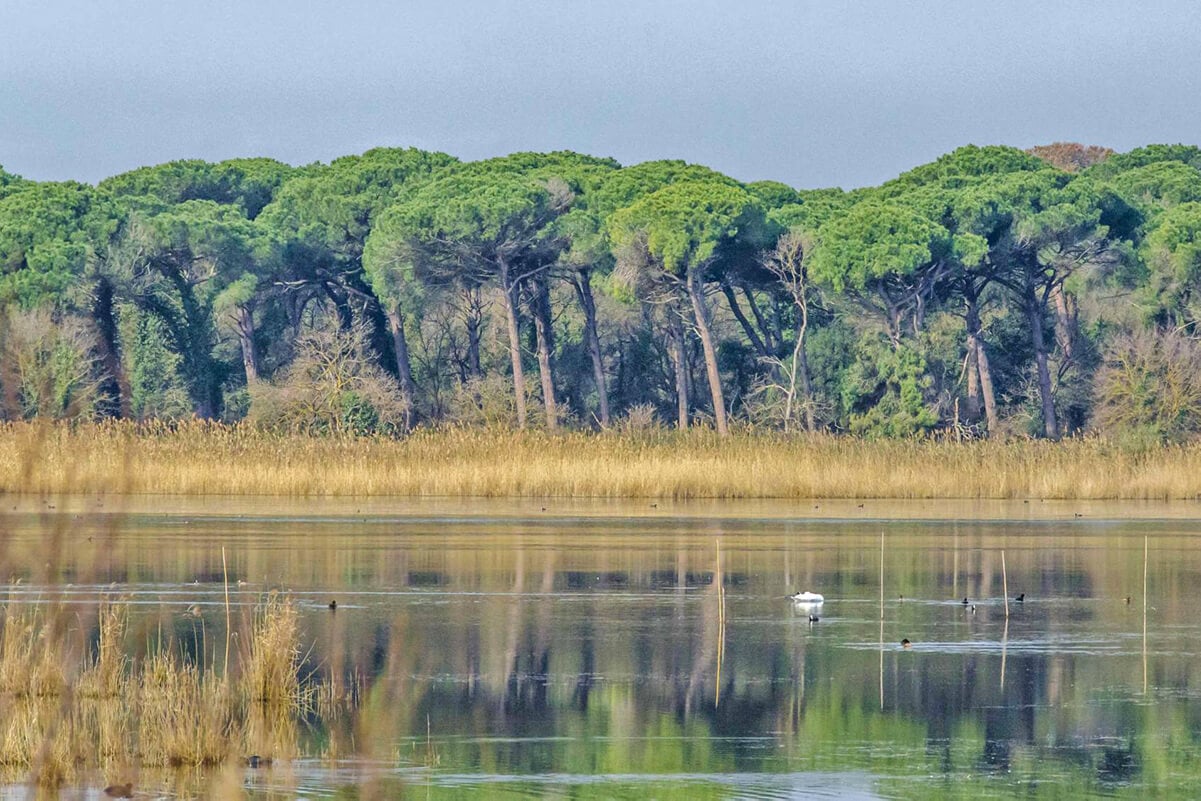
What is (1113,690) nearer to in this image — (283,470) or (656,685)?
(656,685)

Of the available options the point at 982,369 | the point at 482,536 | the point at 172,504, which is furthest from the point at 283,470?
the point at 982,369

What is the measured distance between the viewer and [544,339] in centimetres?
4694

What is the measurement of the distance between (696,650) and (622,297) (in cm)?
3182

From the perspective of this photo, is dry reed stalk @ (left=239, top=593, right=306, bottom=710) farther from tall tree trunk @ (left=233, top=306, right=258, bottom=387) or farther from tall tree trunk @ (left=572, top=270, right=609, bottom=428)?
tall tree trunk @ (left=233, top=306, right=258, bottom=387)

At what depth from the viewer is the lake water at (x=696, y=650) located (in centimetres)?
911

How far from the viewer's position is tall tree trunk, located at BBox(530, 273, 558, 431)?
45.4m

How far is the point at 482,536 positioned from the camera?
78.2ft

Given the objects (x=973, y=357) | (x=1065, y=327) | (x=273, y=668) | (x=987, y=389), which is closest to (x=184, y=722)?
(x=273, y=668)

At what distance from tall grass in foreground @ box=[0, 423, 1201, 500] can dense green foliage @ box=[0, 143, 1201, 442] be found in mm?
7842

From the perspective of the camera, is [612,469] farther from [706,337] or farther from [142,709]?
[142,709]

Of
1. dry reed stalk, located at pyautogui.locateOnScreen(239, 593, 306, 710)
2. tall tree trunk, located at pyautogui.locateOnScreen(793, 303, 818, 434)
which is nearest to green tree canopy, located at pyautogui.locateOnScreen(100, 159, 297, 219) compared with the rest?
tall tree trunk, located at pyautogui.locateOnScreen(793, 303, 818, 434)

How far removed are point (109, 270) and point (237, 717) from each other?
37479mm

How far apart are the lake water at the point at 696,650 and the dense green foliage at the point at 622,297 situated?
19432mm

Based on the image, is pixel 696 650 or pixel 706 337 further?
pixel 706 337
